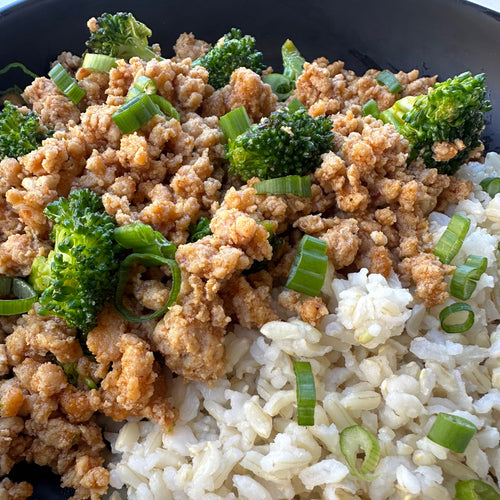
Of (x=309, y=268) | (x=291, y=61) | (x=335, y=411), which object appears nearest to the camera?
(x=335, y=411)

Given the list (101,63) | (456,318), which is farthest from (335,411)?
(101,63)

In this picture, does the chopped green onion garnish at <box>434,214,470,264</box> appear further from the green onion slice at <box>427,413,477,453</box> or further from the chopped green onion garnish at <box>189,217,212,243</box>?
the chopped green onion garnish at <box>189,217,212,243</box>

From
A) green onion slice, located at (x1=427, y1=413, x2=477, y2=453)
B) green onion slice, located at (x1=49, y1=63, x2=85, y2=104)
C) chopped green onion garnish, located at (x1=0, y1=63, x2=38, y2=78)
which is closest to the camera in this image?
green onion slice, located at (x1=427, y1=413, x2=477, y2=453)

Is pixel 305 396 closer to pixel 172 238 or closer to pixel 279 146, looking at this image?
pixel 172 238

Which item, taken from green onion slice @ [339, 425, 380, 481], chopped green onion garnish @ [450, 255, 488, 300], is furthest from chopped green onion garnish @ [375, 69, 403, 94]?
green onion slice @ [339, 425, 380, 481]

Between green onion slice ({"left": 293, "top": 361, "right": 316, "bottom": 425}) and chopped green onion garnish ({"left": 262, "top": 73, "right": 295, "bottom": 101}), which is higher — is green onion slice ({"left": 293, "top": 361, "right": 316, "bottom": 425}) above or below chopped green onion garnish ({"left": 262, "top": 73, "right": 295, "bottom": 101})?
below

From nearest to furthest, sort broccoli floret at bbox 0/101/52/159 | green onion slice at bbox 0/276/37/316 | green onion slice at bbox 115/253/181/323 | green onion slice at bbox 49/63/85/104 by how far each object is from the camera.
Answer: green onion slice at bbox 115/253/181/323 → green onion slice at bbox 0/276/37/316 → broccoli floret at bbox 0/101/52/159 → green onion slice at bbox 49/63/85/104

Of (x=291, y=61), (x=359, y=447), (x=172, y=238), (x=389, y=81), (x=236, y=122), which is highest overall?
(x=389, y=81)
